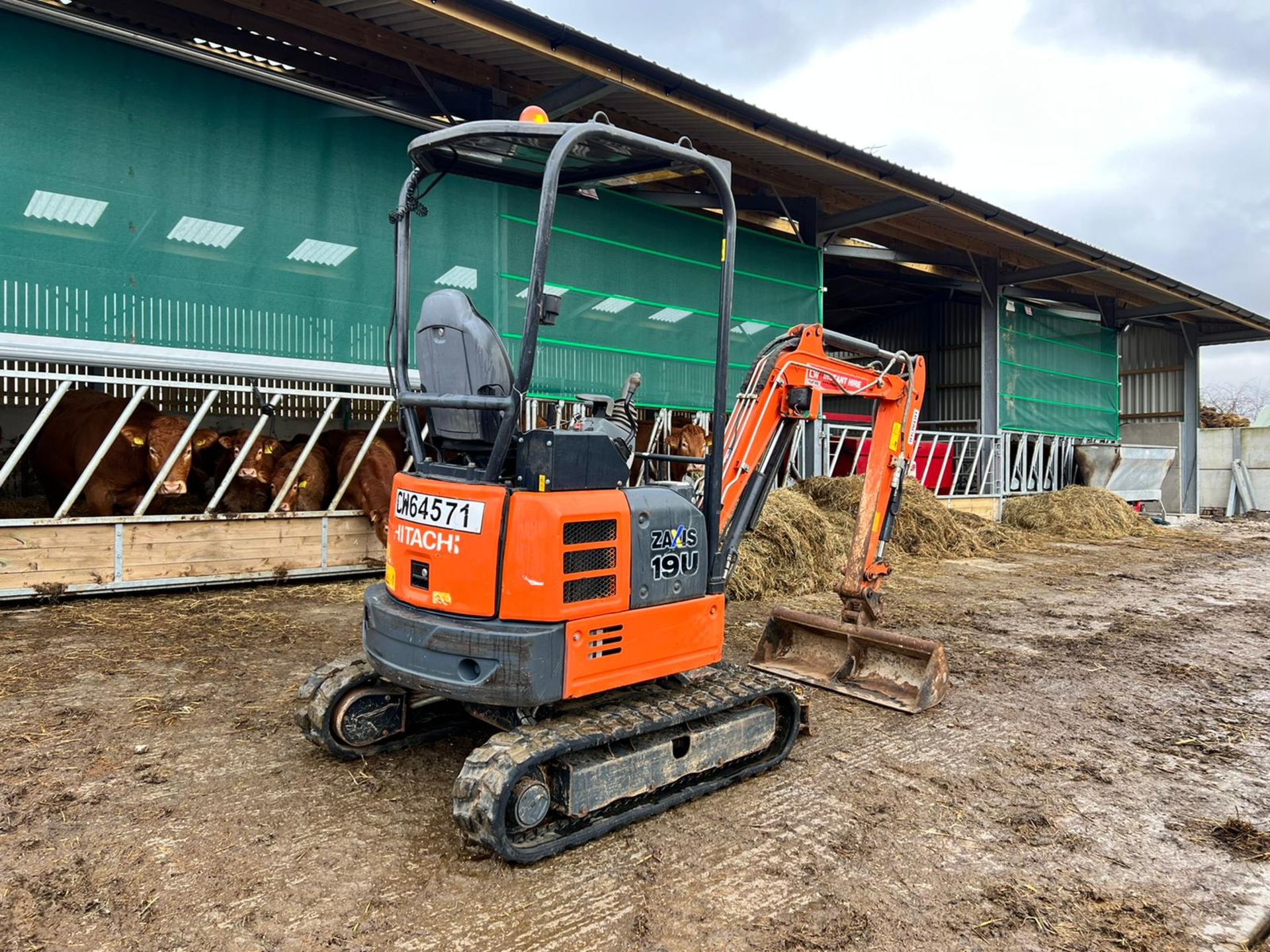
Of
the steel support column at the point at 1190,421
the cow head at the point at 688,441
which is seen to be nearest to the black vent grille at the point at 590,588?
the cow head at the point at 688,441

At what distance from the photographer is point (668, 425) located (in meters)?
12.0

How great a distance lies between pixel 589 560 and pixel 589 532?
0.12m

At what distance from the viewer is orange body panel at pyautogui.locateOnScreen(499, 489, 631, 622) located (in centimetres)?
323

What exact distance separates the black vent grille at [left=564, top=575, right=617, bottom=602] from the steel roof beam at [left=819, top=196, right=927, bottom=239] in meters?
11.4

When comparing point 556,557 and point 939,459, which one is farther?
point 939,459

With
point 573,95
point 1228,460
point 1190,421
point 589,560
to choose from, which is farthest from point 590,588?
point 1228,460

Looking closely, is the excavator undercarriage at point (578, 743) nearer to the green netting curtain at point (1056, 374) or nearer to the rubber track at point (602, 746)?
the rubber track at point (602, 746)

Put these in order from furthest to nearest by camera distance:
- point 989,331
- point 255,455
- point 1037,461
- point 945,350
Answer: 1. point 945,350
2. point 1037,461
3. point 989,331
4. point 255,455

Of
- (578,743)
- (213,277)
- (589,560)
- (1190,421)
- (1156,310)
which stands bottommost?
(578,743)

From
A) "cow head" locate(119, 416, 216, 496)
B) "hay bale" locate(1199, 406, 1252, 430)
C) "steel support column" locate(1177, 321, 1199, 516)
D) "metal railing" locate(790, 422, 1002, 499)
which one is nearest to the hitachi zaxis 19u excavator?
"cow head" locate(119, 416, 216, 496)

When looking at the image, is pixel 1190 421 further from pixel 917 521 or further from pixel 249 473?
pixel 249 473

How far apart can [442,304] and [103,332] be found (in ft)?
18.8

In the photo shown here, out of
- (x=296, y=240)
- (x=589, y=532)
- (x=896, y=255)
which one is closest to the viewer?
(x=589, y=532)

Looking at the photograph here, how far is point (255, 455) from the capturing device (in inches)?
338
